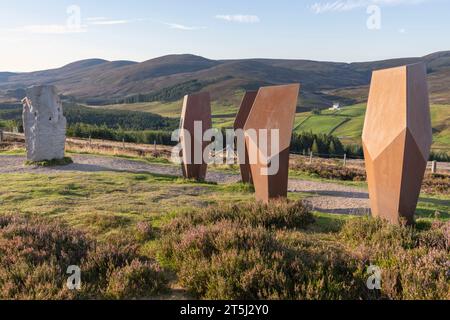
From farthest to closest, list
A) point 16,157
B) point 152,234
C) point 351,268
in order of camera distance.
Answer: point 16,157 < point 152,234 < point 351,268

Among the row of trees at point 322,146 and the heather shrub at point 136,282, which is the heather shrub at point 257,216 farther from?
the row of trees at point 322,146

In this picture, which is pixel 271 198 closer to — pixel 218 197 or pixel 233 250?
pixel 218 197

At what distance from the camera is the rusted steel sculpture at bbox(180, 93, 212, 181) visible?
49.5 feet

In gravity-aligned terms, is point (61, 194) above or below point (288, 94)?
below

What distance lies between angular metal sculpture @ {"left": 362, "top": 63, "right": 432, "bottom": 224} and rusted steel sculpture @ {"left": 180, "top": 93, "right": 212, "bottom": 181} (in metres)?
7.57

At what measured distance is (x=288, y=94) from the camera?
10.6 m

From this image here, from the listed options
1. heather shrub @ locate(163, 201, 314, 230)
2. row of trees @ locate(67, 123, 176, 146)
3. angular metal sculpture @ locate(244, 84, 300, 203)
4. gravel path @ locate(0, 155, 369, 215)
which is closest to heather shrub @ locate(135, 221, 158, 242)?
heather shrub @ locate(163, 201, 314, 230)

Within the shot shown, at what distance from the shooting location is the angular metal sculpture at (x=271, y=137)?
1038cm

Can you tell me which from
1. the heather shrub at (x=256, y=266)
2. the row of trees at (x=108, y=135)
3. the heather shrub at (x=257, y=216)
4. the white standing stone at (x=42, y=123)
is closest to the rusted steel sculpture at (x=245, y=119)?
the heather shrub at (x=257, y=216)

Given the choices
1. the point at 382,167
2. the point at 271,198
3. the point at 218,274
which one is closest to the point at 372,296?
the point at 218,274

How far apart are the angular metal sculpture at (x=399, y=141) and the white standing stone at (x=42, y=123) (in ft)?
47.4

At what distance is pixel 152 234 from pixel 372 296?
13.5ft

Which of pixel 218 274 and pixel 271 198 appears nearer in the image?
pixel 218 274
